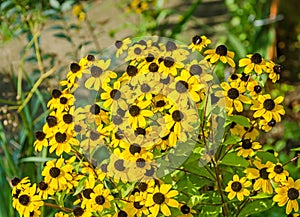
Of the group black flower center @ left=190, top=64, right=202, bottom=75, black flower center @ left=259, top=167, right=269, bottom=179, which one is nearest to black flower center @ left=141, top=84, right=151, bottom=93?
black flower center @ left=190, top=64, right=202, bottom=75

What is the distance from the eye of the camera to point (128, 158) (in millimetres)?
1409

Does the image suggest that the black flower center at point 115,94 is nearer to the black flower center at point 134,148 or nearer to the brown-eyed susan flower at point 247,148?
the black flower center at point 134,148

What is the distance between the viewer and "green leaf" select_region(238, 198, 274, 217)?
5.04 feet

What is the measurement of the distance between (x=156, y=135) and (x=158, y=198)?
5.5 inches

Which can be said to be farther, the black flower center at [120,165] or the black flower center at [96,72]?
the black flower center at [96,72]

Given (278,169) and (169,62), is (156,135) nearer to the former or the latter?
(169,62)

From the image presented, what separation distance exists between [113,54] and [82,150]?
4.20 feet

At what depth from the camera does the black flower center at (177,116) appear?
4.54 ft

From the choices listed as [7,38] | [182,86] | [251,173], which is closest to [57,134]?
[182,86]

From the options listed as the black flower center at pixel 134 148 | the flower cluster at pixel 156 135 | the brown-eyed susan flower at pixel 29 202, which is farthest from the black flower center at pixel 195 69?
the brown-eyed susan flower at pixel 29 202

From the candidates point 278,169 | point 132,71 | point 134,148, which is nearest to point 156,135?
point 134,148

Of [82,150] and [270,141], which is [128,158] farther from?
[270,141]

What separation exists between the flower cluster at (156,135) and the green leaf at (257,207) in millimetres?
32

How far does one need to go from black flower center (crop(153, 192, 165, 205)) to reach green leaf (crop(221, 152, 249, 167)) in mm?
175
